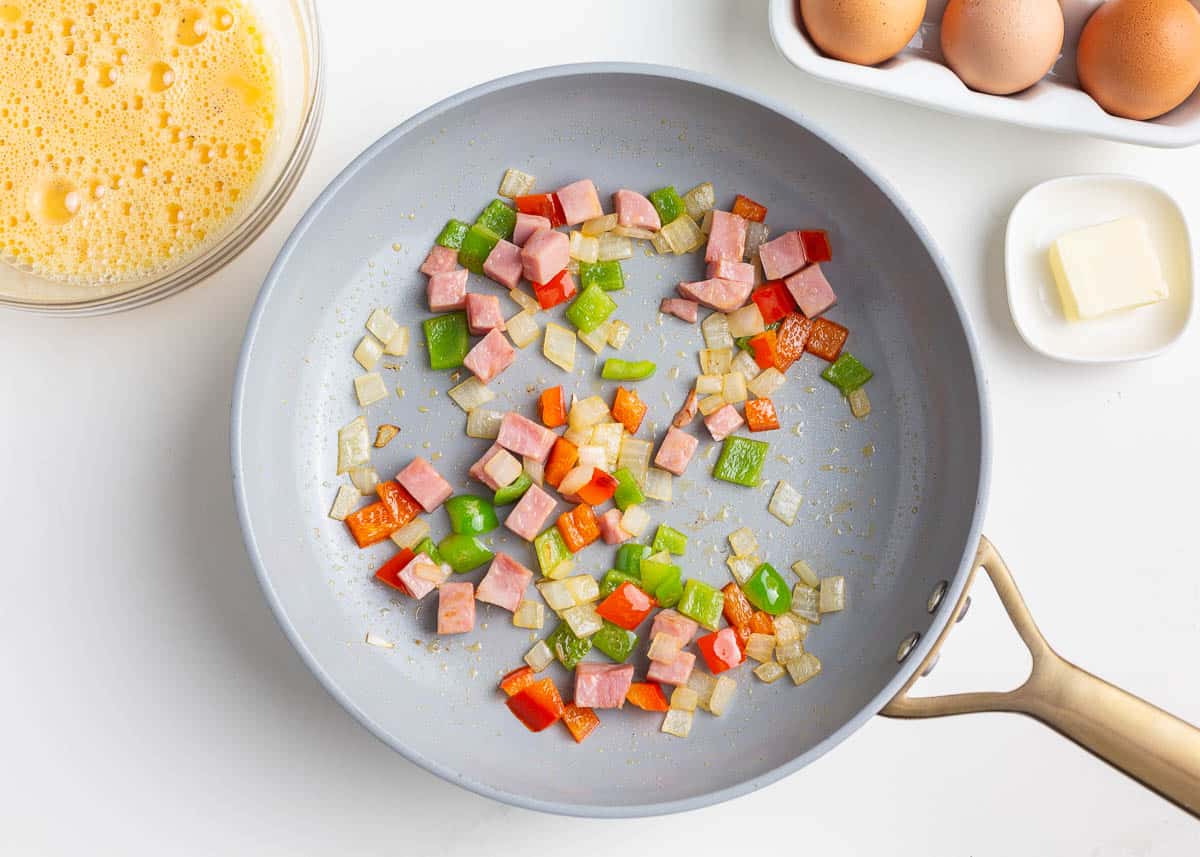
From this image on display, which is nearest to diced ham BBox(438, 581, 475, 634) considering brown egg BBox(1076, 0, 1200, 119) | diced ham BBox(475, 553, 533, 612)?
diced ham BBox(475, 553, 533, 612)

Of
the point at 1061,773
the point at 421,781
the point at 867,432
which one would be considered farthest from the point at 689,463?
the point at 1061,773

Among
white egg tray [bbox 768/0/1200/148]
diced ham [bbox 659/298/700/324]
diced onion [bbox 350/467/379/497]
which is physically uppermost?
white egg tray [bbox 768/0/1200/148]

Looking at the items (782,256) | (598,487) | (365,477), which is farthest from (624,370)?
(365,477)

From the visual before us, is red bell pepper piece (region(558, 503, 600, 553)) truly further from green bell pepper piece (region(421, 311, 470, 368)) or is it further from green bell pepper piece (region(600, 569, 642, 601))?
green bell pepper piece (region(421, 311, 470, 368))

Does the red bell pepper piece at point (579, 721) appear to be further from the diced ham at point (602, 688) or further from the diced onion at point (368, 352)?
the diced onion at point (368, 352)

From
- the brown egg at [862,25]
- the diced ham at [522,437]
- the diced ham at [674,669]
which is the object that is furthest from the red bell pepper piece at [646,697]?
the brown egg at [862,25]

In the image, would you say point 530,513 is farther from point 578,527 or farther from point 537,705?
point 537,705

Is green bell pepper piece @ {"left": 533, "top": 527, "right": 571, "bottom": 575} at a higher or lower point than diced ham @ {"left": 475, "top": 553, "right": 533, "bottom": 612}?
higher
